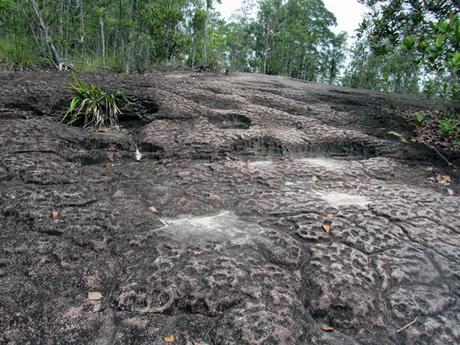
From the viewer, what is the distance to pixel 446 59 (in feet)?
11.0

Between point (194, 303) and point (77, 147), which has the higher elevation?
point (77, 147)

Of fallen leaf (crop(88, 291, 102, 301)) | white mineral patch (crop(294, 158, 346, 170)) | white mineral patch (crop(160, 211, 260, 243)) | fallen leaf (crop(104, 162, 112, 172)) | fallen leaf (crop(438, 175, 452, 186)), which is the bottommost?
fallen leaf (crop(88, 291, 102, 301))

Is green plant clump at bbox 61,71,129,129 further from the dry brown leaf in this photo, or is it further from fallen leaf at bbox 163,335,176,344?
the dry brown leaf

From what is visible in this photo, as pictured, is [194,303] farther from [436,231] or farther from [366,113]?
[366,113]

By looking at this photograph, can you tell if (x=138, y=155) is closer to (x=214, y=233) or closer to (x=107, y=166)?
(x=107, y=166)

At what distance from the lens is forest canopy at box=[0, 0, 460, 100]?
4188 mm

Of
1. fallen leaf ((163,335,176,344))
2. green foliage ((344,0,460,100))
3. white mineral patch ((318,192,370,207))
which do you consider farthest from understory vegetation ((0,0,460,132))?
fallen leaf ((163,335,176,344))

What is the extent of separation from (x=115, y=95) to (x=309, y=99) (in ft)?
10.6

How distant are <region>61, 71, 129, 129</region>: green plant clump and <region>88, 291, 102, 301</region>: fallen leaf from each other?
8.95 feet

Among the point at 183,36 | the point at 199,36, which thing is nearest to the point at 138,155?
the point at 183,36

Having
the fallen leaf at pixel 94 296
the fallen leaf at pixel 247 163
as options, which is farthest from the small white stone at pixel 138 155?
the fallen leaf at pixel 94 296

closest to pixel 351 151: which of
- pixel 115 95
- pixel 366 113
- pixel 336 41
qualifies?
pixel 366 113

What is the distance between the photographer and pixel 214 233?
7.62 ft

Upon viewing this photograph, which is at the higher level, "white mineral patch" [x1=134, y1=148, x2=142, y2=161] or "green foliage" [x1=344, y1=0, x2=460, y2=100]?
"green foliage" [x1=344, y1=0, x2=460, y2=100]
